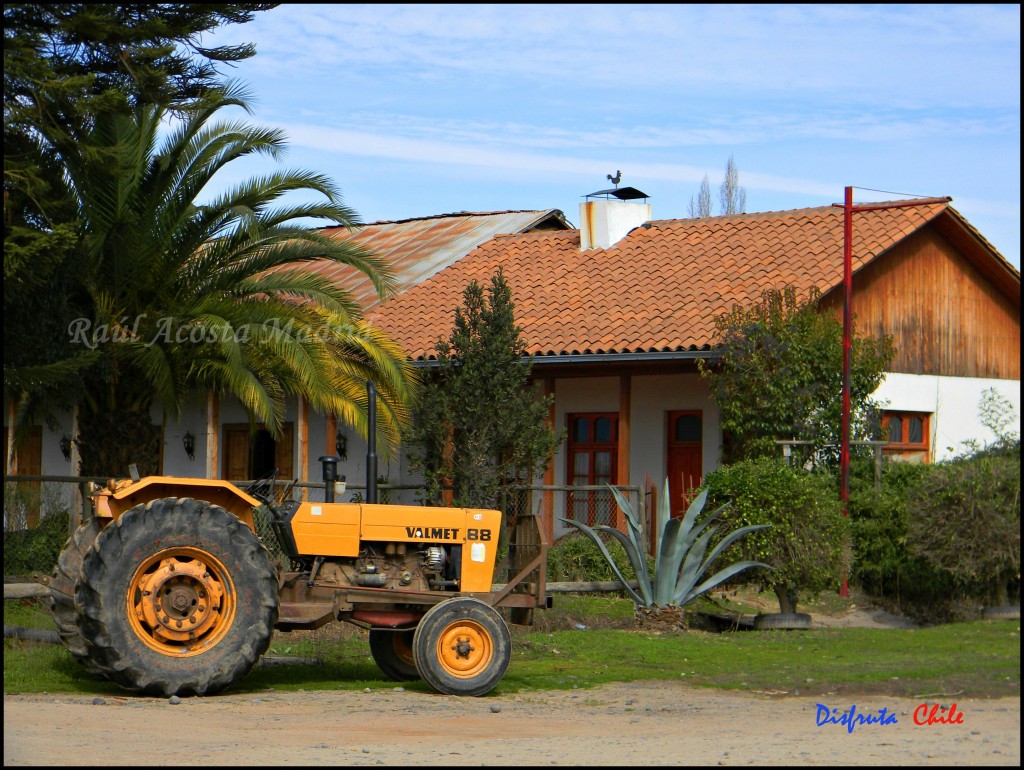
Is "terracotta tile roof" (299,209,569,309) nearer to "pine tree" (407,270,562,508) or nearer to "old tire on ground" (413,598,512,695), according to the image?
"pine tree" (407,270,562,508)

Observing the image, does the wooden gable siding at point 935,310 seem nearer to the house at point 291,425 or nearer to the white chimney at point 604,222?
the white chimney at point 604,222

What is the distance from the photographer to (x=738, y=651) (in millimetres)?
13039

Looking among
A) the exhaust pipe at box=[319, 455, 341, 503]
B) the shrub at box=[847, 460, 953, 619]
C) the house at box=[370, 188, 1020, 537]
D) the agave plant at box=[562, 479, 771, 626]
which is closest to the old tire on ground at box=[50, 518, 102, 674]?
the exhaust pipe at box=[319, 455, 341, 503]

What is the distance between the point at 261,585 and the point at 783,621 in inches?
→ 297

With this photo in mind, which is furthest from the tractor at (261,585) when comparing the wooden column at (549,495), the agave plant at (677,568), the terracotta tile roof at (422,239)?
the terracotta tile roof at (422,239)

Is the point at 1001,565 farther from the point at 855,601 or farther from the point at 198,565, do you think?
the point at 198,565


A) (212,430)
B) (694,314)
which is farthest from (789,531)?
(212,430)

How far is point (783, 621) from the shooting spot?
15.6 metres

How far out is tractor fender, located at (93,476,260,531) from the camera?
1013cm

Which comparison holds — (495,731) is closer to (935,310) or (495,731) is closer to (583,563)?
(583,563)

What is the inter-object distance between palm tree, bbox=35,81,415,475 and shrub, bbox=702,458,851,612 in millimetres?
4905

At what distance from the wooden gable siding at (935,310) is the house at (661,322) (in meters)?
0.03

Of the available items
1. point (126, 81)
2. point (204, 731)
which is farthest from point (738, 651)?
point (126, 81)

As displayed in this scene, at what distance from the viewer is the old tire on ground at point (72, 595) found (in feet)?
33.0
